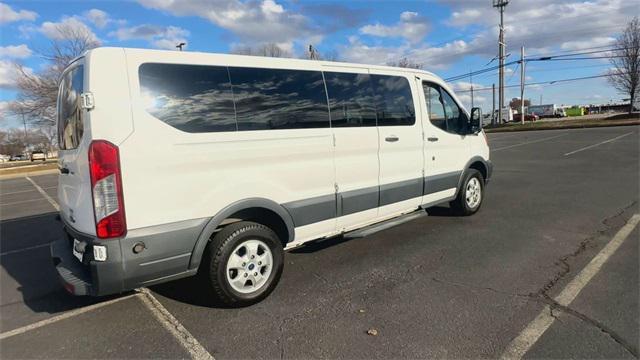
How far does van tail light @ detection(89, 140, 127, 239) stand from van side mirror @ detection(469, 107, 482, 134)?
16.6 feet

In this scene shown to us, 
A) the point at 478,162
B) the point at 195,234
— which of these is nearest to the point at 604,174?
the point at 478,162

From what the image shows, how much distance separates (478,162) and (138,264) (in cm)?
532

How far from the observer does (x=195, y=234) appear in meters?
3.39

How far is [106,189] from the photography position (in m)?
3.05

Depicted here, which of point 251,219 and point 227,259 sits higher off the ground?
point 251,219

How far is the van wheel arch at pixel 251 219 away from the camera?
3.45 metres

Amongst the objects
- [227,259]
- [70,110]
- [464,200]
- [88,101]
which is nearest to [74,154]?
[70,110]

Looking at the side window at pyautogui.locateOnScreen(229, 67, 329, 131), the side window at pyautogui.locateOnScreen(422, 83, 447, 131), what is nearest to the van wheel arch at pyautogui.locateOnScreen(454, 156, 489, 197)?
the side window at pyautogui.locateOnScreen(422, 83, 447, 131)

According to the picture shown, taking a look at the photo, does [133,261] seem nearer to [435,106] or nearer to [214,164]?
[214,164]

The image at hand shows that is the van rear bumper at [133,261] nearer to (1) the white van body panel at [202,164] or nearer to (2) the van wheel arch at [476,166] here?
(1) the white van body panel at [202,164]

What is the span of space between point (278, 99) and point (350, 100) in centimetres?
97

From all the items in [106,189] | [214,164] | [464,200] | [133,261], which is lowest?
[464,200]

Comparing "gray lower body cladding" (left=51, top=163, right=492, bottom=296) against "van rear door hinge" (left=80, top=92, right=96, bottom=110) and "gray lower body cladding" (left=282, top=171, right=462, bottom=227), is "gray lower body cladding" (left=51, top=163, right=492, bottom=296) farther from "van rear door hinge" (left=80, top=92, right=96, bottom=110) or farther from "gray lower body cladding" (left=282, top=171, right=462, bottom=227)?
"van rear door hinge" (left=80, top=92, right=96, bottom=110)

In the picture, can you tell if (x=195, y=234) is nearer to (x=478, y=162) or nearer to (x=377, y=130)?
(x=377, y=130)
